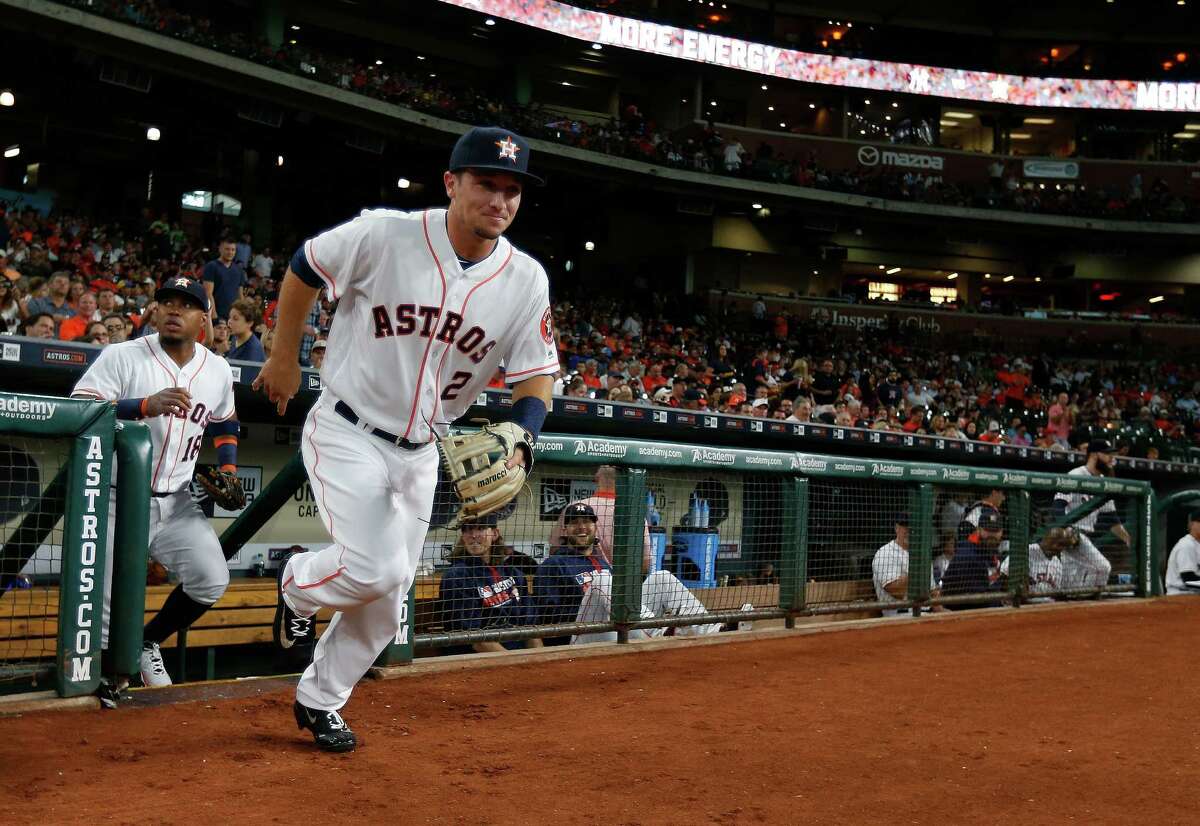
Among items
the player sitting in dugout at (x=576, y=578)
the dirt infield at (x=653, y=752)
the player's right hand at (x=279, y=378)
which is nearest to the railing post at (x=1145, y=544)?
the dirt infield at (x=653, y=752)

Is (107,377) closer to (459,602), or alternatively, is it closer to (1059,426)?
(459,602)

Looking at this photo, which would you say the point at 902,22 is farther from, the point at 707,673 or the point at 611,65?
the point at 707,673

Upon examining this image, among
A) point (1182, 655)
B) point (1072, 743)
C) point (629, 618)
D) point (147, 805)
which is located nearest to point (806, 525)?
point (629, 618)

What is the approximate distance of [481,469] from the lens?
3.00 m

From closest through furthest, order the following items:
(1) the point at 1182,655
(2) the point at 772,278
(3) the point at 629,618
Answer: (3) the point at 629,618 → (1) the point at 1182,655 → (2) the point at 772,278

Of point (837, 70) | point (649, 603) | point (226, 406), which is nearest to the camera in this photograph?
point (226, 406)

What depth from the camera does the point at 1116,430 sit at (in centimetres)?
1930

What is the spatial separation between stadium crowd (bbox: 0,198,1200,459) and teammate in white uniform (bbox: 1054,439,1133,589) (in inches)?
128

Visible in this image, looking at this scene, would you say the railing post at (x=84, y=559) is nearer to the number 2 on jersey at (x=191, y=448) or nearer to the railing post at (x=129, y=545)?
the railing post at (x=129, y=545)

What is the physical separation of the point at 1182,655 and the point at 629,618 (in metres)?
3.11

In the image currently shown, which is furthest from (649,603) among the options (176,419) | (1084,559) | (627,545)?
(1084,559)

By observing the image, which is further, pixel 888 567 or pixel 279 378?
pixel 888 567

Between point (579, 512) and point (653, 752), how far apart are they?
2048 millimetres

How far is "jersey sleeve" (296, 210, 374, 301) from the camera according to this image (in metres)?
3.09
